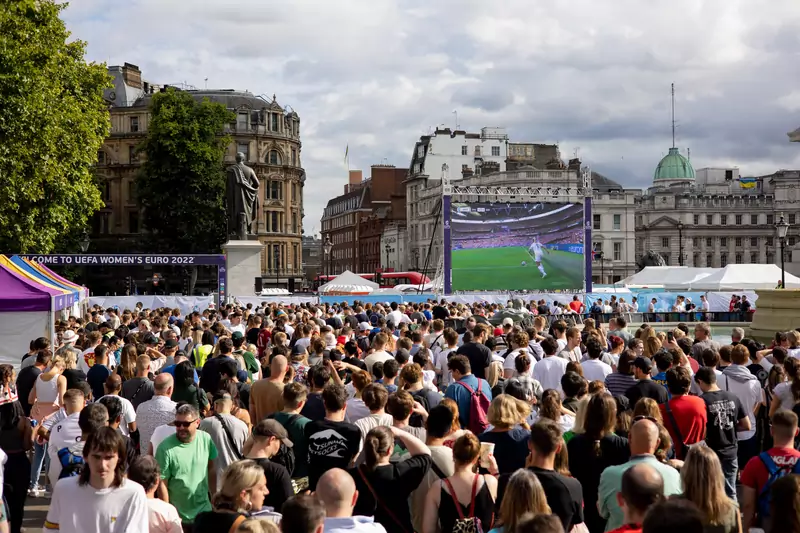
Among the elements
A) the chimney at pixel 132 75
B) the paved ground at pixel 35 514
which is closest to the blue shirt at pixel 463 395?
the paved ground at pixel 35 514

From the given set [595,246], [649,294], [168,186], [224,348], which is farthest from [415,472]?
[595,246]

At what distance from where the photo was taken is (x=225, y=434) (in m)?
7.08

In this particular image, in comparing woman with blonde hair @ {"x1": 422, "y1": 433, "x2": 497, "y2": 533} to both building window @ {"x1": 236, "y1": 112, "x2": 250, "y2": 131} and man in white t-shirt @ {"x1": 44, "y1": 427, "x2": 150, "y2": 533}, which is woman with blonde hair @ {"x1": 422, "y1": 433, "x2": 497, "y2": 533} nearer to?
man in white t-shirt @ {"x1": 44, "y1": 427, "x2": 150, "y2": 533}

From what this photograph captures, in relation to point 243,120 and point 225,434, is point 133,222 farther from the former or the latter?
point 225,434

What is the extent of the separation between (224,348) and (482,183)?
89169mm

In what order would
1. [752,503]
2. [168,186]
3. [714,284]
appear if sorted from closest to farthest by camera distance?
[752,503]
[714,284]
[168,186]

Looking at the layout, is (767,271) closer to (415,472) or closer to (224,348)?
(224,348)

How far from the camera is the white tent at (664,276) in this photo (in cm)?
4834

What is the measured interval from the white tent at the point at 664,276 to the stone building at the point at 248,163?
1382 inches

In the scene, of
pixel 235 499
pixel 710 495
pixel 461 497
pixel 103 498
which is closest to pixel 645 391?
pixel 461 497

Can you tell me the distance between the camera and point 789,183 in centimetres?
12550

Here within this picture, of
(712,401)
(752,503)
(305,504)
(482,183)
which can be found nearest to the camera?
(305,504)

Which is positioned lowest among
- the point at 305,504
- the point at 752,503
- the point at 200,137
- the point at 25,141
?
the point at 752,503

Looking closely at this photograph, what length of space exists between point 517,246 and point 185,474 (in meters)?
43.6
